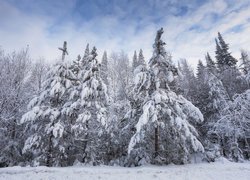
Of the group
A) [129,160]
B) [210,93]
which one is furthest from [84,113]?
[210,93]

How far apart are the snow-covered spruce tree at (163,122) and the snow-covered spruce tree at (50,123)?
18.3 ft

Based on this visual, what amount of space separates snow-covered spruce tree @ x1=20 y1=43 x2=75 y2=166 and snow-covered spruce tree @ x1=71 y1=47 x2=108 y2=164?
111cm

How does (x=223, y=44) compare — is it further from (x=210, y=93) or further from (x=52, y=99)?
(x=52, y=99)

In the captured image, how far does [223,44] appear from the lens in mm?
33062

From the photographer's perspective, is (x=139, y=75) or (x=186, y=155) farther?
(x=139, y=75)

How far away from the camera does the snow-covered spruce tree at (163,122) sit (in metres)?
11.1

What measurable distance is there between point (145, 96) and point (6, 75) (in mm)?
11155

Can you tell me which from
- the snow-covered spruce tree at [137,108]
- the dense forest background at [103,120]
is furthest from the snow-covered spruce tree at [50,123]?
the snow-covered spruce tree at [137,108]

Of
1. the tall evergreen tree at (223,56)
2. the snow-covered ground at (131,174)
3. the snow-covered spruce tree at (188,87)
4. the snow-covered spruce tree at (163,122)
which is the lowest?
the snow-covered ground at (131,174)

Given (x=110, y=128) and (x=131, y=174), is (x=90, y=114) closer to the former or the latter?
(x=110, y=128)

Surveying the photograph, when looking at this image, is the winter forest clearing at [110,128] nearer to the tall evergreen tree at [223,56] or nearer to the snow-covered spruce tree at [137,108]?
the snow-covered spruce tree at [137,108]

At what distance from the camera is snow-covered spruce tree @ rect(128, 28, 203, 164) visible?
11125mm

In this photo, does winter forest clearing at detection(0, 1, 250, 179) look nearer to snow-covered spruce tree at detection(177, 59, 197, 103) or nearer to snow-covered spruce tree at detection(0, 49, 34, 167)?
snow-covered spruce tree at detection(0, 49, 34, 167)

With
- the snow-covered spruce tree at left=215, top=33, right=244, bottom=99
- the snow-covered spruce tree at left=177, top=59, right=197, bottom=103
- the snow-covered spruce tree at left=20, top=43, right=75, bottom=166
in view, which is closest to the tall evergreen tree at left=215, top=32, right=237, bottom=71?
the snow-covered spruce tree at left=215, top=33, right=244, bottom=99
